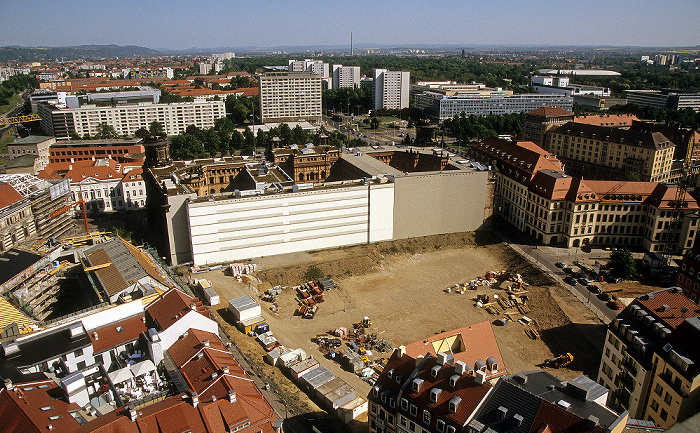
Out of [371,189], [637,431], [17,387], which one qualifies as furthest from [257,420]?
[371,189]

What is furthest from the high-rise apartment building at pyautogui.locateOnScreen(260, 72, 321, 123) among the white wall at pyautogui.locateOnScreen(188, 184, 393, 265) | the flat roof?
the flat roof

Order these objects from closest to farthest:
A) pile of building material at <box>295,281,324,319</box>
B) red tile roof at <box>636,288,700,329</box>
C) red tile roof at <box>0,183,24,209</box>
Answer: red tile roof at <box>636,288,700,329</box> < pile of building material at <box>295,281,324,319</box> < red tile roof at <box>0,183,24,209</box>

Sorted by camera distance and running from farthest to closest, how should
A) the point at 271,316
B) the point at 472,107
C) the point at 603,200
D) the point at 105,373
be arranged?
the point at 472,107, the point at 603,200, the point at 271,316, the point at 105,373

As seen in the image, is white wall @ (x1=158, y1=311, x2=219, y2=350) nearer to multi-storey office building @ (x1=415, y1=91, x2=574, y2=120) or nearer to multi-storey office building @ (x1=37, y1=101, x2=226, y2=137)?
multi-storey office building @ (x1=37, y1=101, x2=226, y2=137)

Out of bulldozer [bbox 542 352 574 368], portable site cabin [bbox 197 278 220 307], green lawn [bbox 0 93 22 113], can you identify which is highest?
green lawn [bbox 0 93 22 113]

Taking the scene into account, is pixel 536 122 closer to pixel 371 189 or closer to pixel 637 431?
pixel 371 189

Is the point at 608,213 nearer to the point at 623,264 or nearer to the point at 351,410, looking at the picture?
the point at 623,264

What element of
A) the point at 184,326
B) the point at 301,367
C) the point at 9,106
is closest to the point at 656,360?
the point at 301,367
